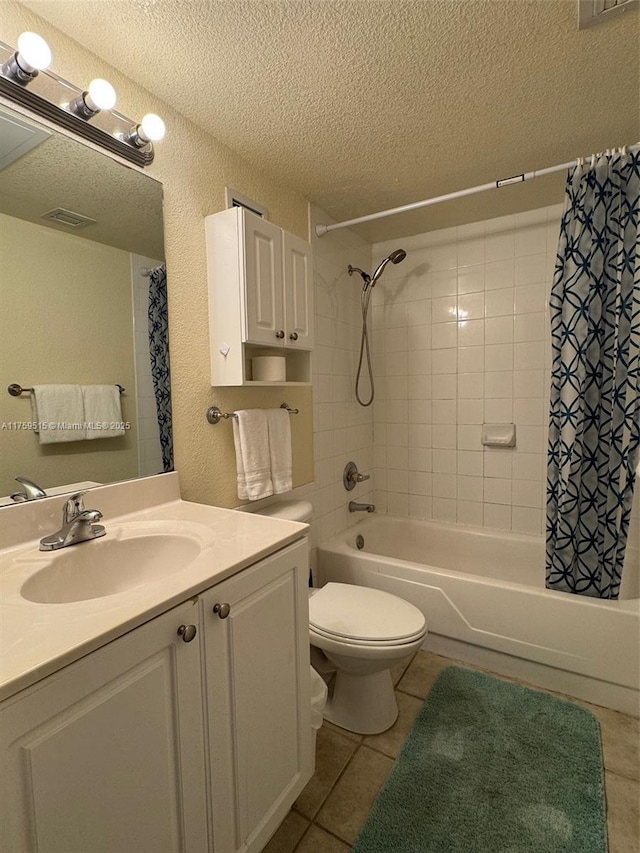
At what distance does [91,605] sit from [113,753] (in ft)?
0.77

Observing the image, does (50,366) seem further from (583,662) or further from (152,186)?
(583,662)

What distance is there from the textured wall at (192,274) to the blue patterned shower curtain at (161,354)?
1.0 inches

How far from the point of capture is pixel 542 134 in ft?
5.27

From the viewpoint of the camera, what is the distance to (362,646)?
1383 mm

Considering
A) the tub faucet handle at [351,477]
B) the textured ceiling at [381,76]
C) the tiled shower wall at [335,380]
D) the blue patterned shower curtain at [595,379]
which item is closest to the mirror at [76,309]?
the textured ceiling at [381,76]

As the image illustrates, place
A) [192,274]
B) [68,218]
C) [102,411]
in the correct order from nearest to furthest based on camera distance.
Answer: [68,218], [102,411], [192,274]

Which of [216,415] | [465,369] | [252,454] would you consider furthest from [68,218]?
[465,369]

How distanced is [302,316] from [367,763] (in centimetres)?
167

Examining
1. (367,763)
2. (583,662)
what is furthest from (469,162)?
(367,763)

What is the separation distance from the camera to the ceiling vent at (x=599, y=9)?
1.07m

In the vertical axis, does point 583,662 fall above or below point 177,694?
below

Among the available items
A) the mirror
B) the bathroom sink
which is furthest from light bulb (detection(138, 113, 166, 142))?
the bathroom sink

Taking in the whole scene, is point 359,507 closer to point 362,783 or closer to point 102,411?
point 362,783

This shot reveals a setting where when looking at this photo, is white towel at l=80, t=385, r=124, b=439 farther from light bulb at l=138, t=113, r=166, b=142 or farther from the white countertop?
light bulb at l=138, t=113, r=166, b=142
